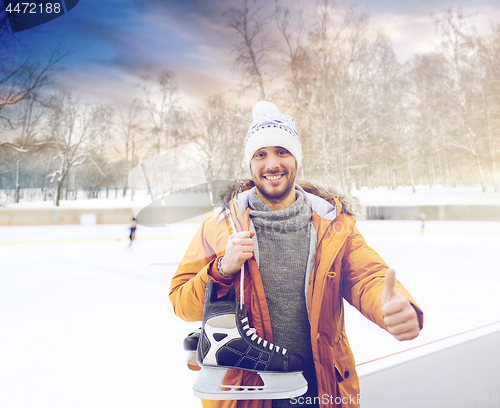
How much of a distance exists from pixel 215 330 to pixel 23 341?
1.60m

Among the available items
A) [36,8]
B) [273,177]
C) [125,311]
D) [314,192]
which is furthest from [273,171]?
[125,311]

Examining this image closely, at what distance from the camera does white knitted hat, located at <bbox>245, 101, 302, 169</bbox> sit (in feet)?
1.86

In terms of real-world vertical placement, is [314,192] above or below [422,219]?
below

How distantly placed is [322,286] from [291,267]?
0.23ft

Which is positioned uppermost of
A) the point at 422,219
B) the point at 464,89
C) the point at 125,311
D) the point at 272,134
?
the point at 464,89

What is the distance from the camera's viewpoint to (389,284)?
0.43 meters

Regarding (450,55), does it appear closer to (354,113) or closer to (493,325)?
(354,113)

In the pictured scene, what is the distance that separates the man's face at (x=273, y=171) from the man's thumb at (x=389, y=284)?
235mm

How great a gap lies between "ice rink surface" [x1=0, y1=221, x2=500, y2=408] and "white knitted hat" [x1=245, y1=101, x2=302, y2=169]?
25 cm

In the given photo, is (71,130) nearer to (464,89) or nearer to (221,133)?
(221,133)

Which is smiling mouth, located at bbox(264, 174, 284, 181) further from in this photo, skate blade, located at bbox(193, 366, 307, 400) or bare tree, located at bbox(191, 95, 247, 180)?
bare tree, located at bbox(191, 95, 247, 180)

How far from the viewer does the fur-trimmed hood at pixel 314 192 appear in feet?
1.96

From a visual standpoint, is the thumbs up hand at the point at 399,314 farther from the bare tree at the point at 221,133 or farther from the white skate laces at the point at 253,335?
the bare tree at the point at 221,133

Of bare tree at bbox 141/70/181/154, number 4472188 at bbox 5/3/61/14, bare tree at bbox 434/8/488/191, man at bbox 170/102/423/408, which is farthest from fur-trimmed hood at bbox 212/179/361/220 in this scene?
bare tree at bbox 434/8/488/191
